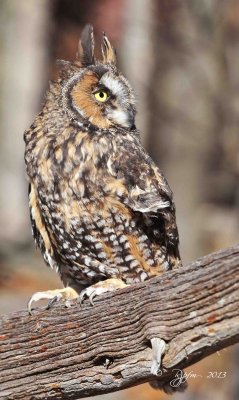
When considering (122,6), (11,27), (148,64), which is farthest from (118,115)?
(11,27)

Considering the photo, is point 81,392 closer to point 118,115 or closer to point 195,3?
point 118,115

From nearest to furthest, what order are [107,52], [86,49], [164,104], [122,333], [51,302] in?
[122,333] < [51,302] < [86,49] < [107,52] < [164,104]

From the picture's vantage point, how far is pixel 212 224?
A: 9.41m

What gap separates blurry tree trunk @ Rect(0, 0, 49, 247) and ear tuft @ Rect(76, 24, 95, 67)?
7561 millimetres

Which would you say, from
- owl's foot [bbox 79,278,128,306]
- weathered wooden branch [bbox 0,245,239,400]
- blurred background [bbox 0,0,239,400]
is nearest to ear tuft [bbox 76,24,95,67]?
blurred background [bbox 0,0,239,400]

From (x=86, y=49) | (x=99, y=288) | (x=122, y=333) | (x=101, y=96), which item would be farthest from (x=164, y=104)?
Answer: (x=122, y=333)

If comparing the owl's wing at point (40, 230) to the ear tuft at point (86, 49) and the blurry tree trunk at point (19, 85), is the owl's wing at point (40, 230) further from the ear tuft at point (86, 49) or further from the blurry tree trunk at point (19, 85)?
the blurry tree trunk at point (19, 85)

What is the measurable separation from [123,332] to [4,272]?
228 inches

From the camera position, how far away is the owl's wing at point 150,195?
4.43m

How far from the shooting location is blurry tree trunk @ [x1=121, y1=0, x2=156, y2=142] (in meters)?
9.05

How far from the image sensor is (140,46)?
10.5 m

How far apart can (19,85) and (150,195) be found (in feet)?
28.5

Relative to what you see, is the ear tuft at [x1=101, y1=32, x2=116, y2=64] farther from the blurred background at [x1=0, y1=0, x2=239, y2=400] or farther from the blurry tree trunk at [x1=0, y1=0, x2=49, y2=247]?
the blurry tree trunk at [x1=0, y1=0, x2=49, y2=247]

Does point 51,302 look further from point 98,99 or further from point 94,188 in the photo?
point 98,99
